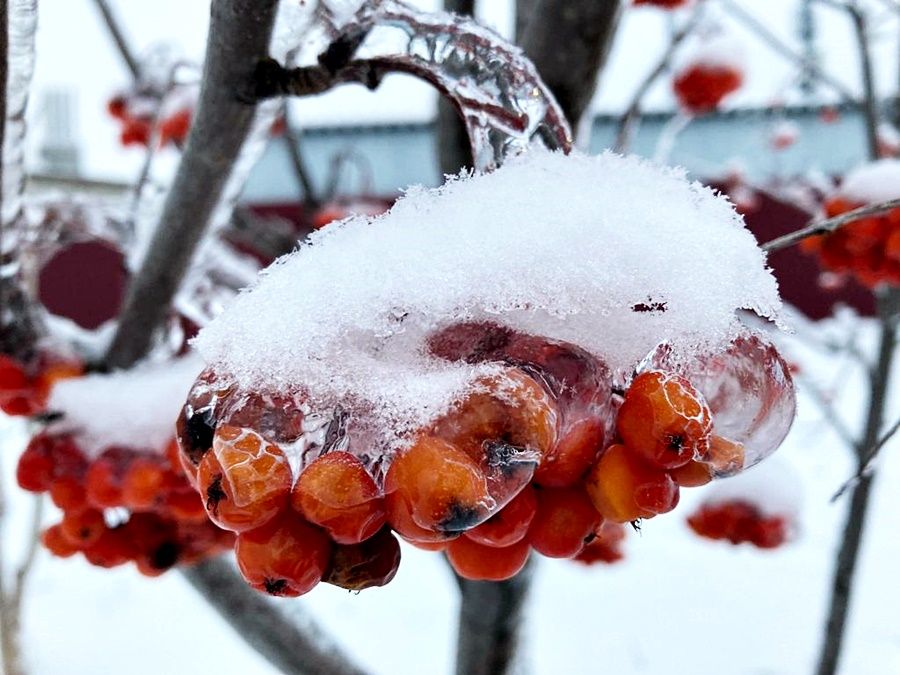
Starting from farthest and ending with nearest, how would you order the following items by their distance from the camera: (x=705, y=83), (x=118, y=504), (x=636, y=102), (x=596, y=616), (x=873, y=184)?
(x=596, y=616), (x=705, y=83), (x=636, y=102), (x=873, y=184), (x=118, y=504)

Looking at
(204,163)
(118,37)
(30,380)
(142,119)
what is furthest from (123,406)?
(142,119)

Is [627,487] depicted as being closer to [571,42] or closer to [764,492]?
[571,42]

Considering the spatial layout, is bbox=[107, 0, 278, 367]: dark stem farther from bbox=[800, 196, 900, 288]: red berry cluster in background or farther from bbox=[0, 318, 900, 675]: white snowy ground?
bbox=[0, 318, 900, 675]: white snowy ground

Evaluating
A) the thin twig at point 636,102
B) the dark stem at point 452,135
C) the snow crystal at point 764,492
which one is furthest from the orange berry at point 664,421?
the snow crystal at point 764,492

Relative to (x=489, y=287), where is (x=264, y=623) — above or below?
below

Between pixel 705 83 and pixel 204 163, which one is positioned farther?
pixel 705 83

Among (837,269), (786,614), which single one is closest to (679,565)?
(786,614)
